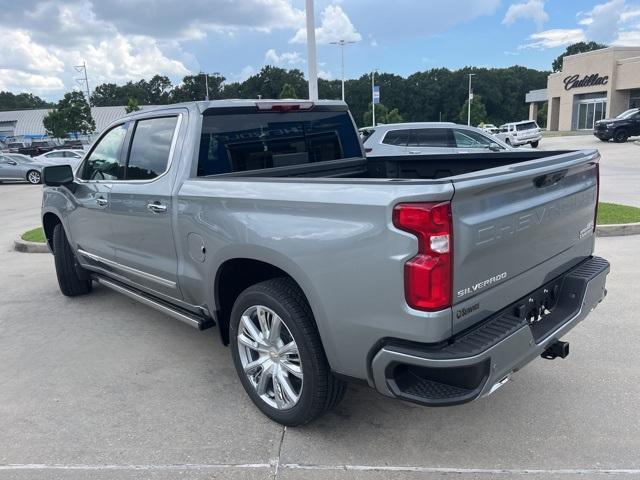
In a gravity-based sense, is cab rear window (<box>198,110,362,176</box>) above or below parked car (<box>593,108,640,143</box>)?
above

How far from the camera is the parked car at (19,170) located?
933 inches

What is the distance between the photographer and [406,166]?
4.69 metres

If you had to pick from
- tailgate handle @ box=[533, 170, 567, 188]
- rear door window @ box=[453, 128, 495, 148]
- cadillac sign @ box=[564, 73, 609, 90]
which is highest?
cadillac sign @ box=[564, 73, 609, 90]

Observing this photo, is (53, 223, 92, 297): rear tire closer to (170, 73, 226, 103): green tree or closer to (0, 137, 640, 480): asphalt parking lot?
(0, 137, 640, 480): asphalt parking lot

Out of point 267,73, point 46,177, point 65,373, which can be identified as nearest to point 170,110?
point 46,177

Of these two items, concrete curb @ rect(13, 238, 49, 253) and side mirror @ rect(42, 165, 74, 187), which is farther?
concrete curb @ rect(13, 238, 49, 253)

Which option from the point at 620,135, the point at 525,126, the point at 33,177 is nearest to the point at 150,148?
the point at 33,177

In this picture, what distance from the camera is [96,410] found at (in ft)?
11.7

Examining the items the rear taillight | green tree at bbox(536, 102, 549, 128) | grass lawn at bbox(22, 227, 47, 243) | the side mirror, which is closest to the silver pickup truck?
the rear taillight

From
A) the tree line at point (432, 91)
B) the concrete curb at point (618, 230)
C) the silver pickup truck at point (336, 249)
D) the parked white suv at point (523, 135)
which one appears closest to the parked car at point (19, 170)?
the silver pickup truck at point (336, 249)

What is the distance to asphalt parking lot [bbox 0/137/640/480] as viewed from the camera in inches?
114

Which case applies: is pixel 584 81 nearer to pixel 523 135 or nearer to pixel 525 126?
pixel 525 126

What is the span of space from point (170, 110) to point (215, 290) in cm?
145

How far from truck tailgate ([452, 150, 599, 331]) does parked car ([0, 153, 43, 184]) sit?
24787 millimetres
